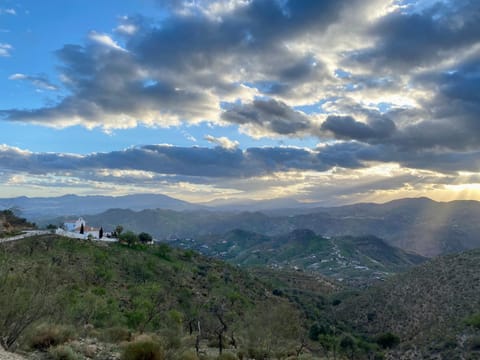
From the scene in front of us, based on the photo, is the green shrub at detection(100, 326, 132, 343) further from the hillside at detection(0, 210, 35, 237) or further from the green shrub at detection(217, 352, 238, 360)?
the hillside at detection(0, 210, 35, 237)

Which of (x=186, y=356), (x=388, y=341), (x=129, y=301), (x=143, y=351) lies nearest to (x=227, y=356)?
(x=186, y=356)

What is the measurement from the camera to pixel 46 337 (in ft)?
60.4

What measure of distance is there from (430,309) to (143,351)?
191ft

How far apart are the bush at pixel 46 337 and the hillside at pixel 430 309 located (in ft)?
139

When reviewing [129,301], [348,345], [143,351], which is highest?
[143,351]

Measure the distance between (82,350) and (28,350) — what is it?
228 cm

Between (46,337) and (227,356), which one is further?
(227,356)

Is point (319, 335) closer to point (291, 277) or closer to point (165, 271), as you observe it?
point (165, 271)

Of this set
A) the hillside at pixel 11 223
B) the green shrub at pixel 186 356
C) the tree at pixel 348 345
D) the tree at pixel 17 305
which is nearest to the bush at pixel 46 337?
the tree at pixel 17 305

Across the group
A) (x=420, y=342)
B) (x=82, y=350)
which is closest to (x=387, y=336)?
(x=420, y=342)

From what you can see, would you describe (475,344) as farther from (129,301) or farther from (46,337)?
(46,337)

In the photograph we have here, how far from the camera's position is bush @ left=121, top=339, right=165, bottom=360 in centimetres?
1738

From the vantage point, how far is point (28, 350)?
57.4ft

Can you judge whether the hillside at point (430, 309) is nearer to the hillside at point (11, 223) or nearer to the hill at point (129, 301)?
the hill at point (129, 301)
